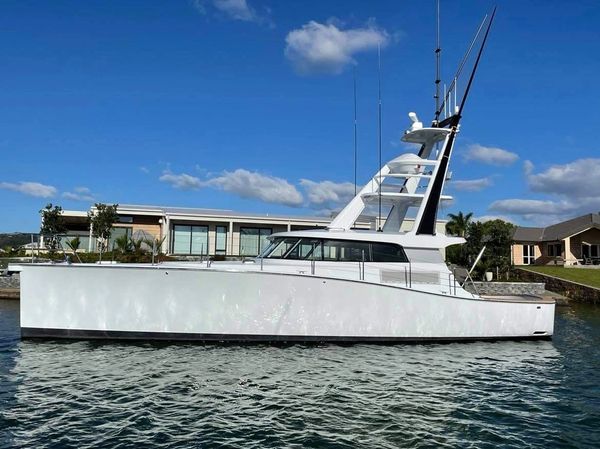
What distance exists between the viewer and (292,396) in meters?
7.60

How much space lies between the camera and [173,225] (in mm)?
29438

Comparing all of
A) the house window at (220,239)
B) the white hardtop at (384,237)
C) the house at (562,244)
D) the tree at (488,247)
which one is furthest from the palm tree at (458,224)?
the white hardtop at (384,237)

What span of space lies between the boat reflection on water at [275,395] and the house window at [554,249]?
112 feet

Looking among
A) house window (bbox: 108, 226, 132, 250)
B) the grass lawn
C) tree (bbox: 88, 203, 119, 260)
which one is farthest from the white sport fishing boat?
house window (bbox: 108, 226, 132, 250)

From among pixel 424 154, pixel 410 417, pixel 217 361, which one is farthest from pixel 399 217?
pixel 410 417

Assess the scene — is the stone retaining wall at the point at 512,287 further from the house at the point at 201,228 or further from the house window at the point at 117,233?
the house window at the point at 117,233

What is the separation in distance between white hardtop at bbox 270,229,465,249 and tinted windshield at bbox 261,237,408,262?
11 centimetres

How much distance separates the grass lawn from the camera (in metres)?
28.6

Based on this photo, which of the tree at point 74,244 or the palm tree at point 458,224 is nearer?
the tree at point 74,244

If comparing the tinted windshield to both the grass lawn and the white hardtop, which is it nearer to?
the white hardtop

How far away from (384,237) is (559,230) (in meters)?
36.5

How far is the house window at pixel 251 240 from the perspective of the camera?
2975 cm

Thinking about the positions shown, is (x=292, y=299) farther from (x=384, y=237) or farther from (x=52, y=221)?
(x=52, y=221)

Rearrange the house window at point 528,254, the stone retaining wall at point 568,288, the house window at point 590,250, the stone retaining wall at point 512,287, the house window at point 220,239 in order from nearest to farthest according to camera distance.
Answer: the stone retaining wall at point 568,288
the stone retaining wall at point 512,287
the house window at point 220,239
the house window at point 590,250
the house window at point 528,254
